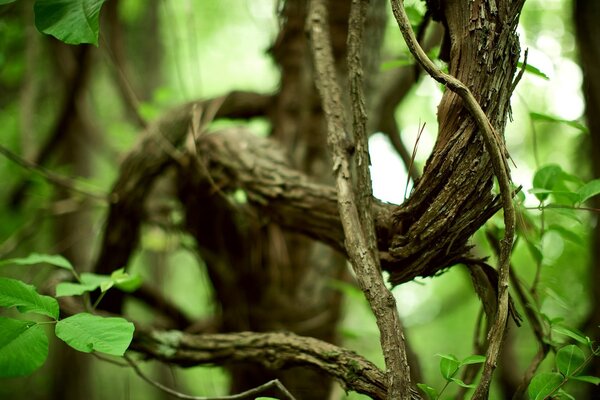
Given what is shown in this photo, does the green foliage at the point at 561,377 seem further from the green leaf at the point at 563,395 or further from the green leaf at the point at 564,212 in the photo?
the green leaf at the point at 564,212

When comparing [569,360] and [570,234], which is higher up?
[570,234]

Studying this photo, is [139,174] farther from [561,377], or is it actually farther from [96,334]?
[561,377]

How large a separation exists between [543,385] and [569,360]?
5 cm

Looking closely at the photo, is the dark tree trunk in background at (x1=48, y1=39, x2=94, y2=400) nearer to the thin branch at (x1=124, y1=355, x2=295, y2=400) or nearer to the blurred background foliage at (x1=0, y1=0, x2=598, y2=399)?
the blurred background foliage at (x1=0, y1=0, x2=598, y2=399)

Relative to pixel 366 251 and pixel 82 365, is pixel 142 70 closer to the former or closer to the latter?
pixel 82 365

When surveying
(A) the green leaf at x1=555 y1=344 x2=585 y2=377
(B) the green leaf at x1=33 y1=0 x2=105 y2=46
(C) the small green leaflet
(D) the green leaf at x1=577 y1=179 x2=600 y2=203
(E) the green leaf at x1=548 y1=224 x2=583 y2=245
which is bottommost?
(C) the small green leaflet

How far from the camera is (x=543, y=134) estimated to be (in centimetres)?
252

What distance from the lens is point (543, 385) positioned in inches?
25.4

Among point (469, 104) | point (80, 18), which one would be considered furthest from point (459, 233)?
point (80, 18)

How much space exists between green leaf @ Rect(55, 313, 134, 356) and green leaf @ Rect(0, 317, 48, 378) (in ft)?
0.10

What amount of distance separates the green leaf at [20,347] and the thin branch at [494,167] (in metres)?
0.56

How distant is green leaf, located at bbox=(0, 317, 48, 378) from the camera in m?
0.56

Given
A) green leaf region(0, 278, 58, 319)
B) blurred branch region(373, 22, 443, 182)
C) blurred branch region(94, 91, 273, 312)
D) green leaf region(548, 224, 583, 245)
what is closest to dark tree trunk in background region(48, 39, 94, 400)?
blurred branch region(94, 91, 273, 312)

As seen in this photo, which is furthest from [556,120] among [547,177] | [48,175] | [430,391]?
[48,175]
